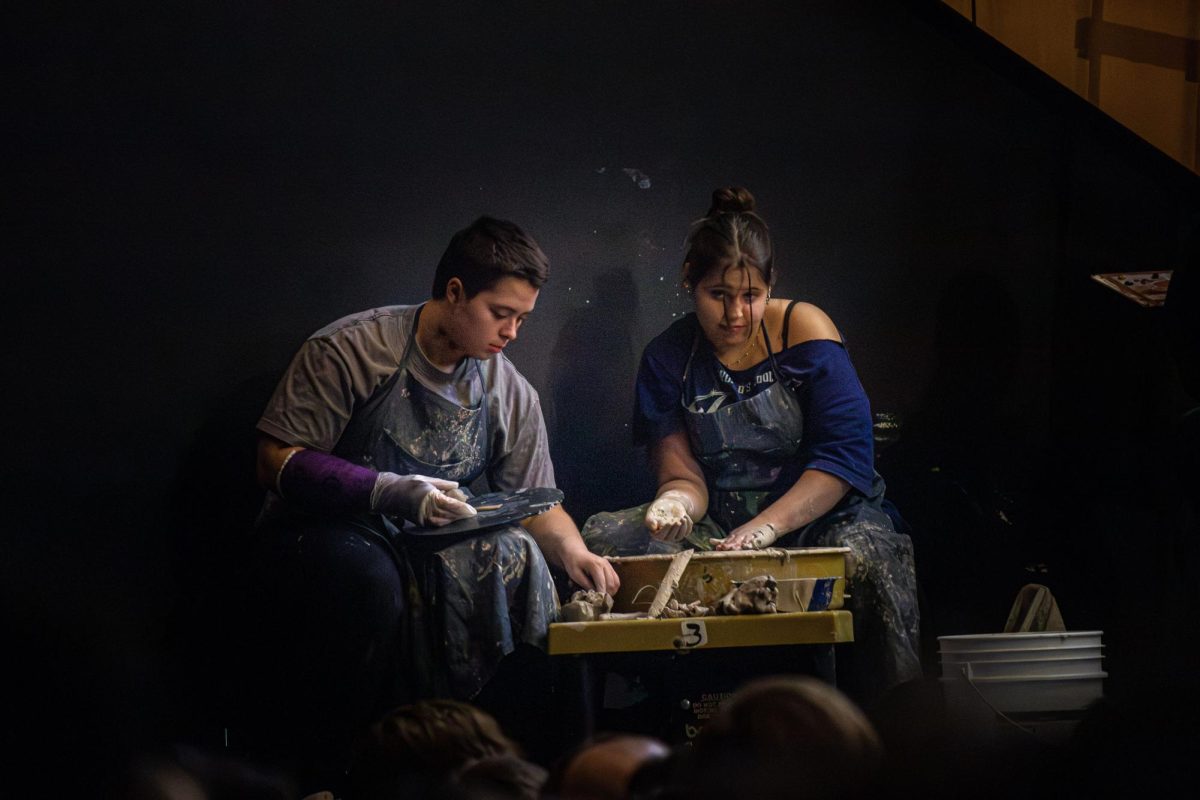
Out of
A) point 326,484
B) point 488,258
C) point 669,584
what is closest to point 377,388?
point 326,484

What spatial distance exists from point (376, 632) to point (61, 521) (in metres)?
1.06

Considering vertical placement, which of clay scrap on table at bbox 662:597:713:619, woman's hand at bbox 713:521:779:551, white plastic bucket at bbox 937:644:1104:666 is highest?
woman's hand at bbox 713:521:779:551

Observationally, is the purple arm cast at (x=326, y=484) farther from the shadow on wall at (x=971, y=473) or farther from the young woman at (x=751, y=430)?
the shadow on wall at (x=971, y=473)

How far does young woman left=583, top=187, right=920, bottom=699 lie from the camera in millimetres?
4176

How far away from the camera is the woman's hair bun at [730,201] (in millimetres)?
4410

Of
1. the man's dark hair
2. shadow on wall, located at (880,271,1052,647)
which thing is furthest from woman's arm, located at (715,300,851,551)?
the man's dark hair

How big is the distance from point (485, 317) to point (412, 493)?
0.61m

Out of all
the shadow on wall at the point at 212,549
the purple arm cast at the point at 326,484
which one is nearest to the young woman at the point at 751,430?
the purple arm cast at the point at 326,484

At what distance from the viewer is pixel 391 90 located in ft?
14.6

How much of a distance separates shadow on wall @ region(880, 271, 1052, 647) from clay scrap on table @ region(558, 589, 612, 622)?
1027 mm

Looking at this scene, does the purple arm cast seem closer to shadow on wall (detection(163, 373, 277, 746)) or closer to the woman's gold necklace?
shadow on wall (detection(163, 373, 277, 746))

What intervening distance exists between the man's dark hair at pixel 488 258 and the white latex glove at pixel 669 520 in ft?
2.61

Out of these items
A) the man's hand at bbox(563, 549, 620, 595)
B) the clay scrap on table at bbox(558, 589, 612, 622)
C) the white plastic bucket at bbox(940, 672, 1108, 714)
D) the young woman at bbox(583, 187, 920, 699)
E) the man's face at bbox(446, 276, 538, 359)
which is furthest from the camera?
the man's face at bbox(446, 276, 538, 359)

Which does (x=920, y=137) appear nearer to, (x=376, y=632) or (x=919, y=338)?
(x=919, y=338)
